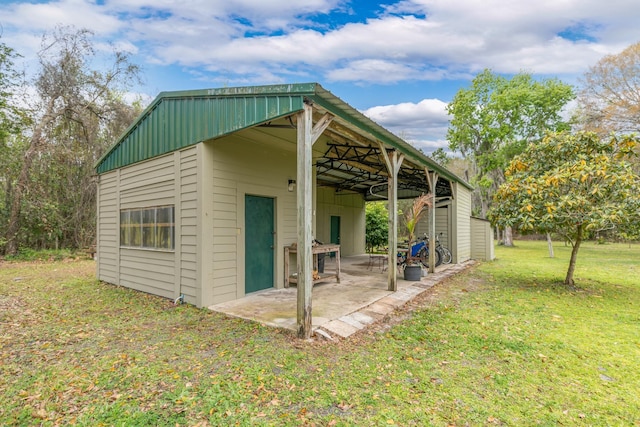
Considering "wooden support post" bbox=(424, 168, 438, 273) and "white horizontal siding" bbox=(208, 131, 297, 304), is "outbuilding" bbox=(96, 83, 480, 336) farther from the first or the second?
"wooden support post" bbox=(424, 168, 438, 273)

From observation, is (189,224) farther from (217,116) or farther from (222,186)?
(217,116)

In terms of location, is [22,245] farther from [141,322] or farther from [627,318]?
[627,318]

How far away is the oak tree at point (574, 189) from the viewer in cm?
576

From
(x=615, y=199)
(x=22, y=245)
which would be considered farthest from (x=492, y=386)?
(x=22, y=245)

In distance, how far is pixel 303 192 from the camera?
3.63m

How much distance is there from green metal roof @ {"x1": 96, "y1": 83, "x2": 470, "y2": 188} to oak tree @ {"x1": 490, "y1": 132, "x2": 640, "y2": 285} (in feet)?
7.45

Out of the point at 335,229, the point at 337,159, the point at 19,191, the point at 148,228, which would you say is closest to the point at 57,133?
the point at 19,191

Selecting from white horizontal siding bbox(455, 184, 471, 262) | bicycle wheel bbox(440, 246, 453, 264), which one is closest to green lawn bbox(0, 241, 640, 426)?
bicycle wheel bbox(440, 246, 453, 264)

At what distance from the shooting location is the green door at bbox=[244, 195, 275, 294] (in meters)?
5.60

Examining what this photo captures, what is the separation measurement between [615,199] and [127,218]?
977cm

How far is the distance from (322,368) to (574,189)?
20.5 ft

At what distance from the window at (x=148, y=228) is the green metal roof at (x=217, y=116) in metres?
1.07

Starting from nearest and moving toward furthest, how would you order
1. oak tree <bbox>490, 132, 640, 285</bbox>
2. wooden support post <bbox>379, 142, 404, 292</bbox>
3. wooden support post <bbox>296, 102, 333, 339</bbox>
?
1. wooden support post <bbox>296, 102, 333, 339</bbox>
2. oak tree <bbox>490, 132, 640, 285</bbox>
3. wooden support post <bbox>379, 142, 404, 292</bbox>

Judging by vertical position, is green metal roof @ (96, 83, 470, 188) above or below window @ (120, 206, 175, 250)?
above
